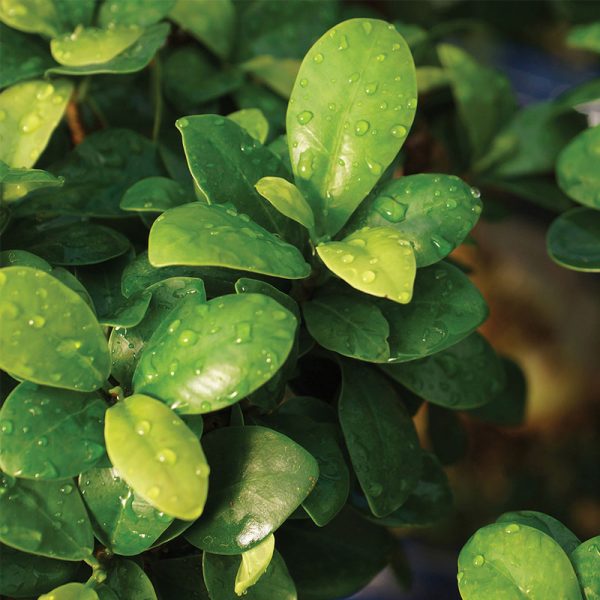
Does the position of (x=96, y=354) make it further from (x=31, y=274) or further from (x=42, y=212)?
(x=42, y=212)

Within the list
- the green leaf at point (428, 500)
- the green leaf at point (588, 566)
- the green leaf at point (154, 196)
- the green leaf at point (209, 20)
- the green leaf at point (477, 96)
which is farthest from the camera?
the green leaf at point (477, 96)

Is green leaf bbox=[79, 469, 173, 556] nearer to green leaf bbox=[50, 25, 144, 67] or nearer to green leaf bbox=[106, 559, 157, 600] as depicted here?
green leaf bbox=[106, 559, 157, 600]

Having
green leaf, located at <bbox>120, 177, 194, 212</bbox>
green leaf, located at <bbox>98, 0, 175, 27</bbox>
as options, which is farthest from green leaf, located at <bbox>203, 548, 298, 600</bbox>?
green leaf, located at <bbox>98, 0, 175, 27</bbox>

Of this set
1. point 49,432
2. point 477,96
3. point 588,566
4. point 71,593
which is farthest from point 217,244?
point 477,96

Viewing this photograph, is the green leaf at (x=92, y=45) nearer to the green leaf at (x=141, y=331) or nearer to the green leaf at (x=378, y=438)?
the green leaf at (x=141, y=331)

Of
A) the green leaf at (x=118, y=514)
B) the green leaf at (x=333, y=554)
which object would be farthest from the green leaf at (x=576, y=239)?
the green leaf at (x=118, y=514)

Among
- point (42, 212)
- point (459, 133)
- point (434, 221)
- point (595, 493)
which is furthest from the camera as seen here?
point (595, 493)

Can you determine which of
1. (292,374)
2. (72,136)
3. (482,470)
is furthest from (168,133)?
(482,470)

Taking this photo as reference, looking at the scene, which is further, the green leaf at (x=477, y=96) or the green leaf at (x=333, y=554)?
the green leaf at (x=477, y=96)
